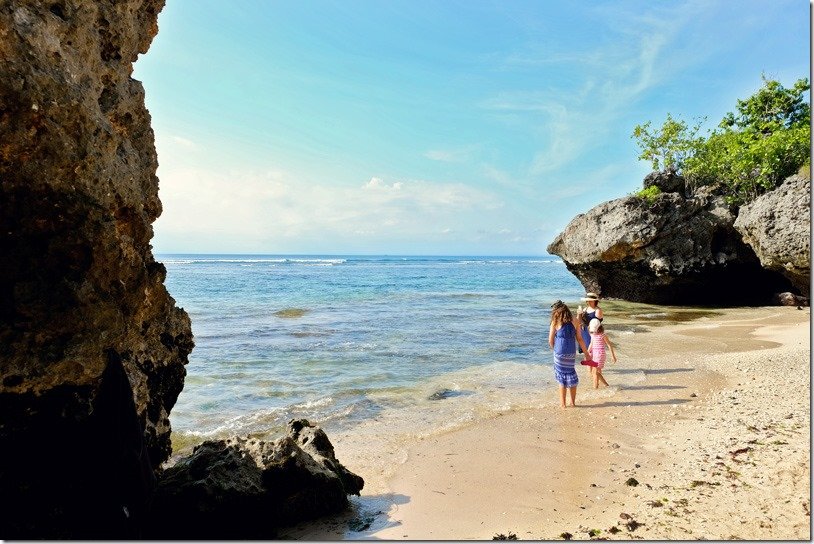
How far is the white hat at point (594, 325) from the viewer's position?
9.81 meters

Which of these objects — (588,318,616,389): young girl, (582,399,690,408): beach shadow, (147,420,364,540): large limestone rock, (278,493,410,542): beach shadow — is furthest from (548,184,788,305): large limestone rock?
(147,420,364,540): large limestone rock

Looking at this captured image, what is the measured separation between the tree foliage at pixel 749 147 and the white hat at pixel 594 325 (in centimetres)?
1813

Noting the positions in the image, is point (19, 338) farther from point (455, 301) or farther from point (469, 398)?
point (455, 301)

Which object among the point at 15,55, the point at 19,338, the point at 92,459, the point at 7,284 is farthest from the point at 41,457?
the point at 15,55

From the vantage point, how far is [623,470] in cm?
569

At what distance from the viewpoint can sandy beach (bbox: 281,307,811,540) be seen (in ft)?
14.4

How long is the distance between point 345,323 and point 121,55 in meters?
16.1

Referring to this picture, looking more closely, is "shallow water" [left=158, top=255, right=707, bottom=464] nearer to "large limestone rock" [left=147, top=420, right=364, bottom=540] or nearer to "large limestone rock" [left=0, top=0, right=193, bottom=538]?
"large limestone rock" [left=147, top=420, right=364, bottom=540]

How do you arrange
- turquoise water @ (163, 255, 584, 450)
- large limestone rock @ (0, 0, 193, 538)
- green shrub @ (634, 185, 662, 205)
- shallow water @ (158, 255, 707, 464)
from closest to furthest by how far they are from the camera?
large limestone rock @ (0, 0, 193, 538)
shallow water @ (158, 255, 707, 464)
turquoise water @ (163, 255, 584, 450)
green shrub @ (634, 185, 662, 205)

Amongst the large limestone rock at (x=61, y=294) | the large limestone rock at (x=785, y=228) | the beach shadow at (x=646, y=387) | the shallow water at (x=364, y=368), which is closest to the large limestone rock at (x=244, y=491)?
the large limestone rock at (x=61, y=294)

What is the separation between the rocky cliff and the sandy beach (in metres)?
14.9

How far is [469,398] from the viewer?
9.45 meters

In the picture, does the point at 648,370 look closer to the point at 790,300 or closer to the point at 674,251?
the point at 674,251

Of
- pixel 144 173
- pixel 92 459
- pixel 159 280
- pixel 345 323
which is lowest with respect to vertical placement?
pixel 345 323
